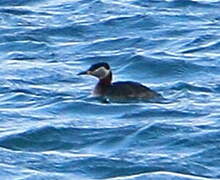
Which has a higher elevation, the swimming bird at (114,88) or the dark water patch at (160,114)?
the swimming bird at (114,88)

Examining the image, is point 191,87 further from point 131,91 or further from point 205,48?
point 205,48

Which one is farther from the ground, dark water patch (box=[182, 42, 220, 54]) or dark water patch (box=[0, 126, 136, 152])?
dark water patch (box=[182, 42, 220, 54])

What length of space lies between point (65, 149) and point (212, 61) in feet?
18.1

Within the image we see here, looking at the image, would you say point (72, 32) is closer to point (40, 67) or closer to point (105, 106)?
point (40, 67)

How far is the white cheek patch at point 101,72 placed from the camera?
19.8m

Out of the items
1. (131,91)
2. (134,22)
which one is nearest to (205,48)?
(134,22)

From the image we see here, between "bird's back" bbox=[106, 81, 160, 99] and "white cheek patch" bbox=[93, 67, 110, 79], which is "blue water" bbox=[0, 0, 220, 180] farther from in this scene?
"white cheek patch" bbox=[93, 67, 110, 79]

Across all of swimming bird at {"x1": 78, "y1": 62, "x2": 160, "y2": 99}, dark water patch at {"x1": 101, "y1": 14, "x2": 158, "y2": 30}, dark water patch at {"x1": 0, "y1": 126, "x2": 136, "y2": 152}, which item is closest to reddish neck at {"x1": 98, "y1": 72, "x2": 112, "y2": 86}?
swimming bird at {"x1": 78, "y1": 62, "x2": 160, "y2": 99}

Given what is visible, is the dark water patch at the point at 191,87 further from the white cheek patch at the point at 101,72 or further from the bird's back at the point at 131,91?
the white cheek patch at the point at 101,72

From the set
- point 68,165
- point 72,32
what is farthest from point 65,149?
point 72,32

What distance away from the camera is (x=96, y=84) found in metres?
20.2

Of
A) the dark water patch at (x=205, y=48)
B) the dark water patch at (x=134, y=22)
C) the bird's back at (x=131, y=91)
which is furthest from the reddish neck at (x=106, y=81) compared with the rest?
the dark water patch at (x=134, y=22)

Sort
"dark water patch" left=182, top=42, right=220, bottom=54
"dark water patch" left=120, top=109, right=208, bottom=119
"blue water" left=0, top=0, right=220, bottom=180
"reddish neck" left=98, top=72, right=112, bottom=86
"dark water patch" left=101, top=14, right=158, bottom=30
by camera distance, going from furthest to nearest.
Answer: "dark water patch" left=101, top=14, right=158, bottom=30 → "dark water patch" left=182, top=42, right=220, bottom=54 → "reddish neck" left=98, top=72, right=112, bottom=86 → "dark water patch" left=120, top=109, right=208, bottom=119 → "blue water" left=0, top=0, right=220, bottom=180

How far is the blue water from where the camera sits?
16391mm
